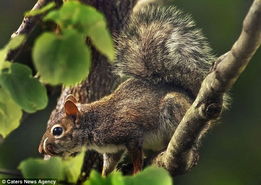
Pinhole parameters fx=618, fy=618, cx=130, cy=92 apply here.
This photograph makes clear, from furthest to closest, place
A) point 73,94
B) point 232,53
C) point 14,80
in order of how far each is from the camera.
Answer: point 73,94, point 232,53, point 14,80

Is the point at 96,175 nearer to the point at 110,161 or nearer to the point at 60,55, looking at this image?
the point at 60,55

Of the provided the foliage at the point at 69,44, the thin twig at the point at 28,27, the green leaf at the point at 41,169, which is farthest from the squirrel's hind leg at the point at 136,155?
the foliage at the point at 69,44

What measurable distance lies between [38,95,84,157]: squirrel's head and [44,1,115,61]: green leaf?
2.20 m

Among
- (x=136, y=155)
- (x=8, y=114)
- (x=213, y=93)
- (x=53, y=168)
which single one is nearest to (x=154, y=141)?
(x=136, y=155)

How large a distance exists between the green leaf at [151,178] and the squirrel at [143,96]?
2.04 m

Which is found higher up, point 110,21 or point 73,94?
point 110,21

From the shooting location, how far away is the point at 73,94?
10.5 feet

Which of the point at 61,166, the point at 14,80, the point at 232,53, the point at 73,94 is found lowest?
the point at 73,94

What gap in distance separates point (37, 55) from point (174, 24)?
7.99ft

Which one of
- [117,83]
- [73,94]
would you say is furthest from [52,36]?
[117,83]

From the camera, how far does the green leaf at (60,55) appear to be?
2.91 feet

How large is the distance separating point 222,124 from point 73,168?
5.48 meters

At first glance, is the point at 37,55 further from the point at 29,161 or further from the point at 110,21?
the point at 110,21

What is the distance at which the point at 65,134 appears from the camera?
3.23 m
